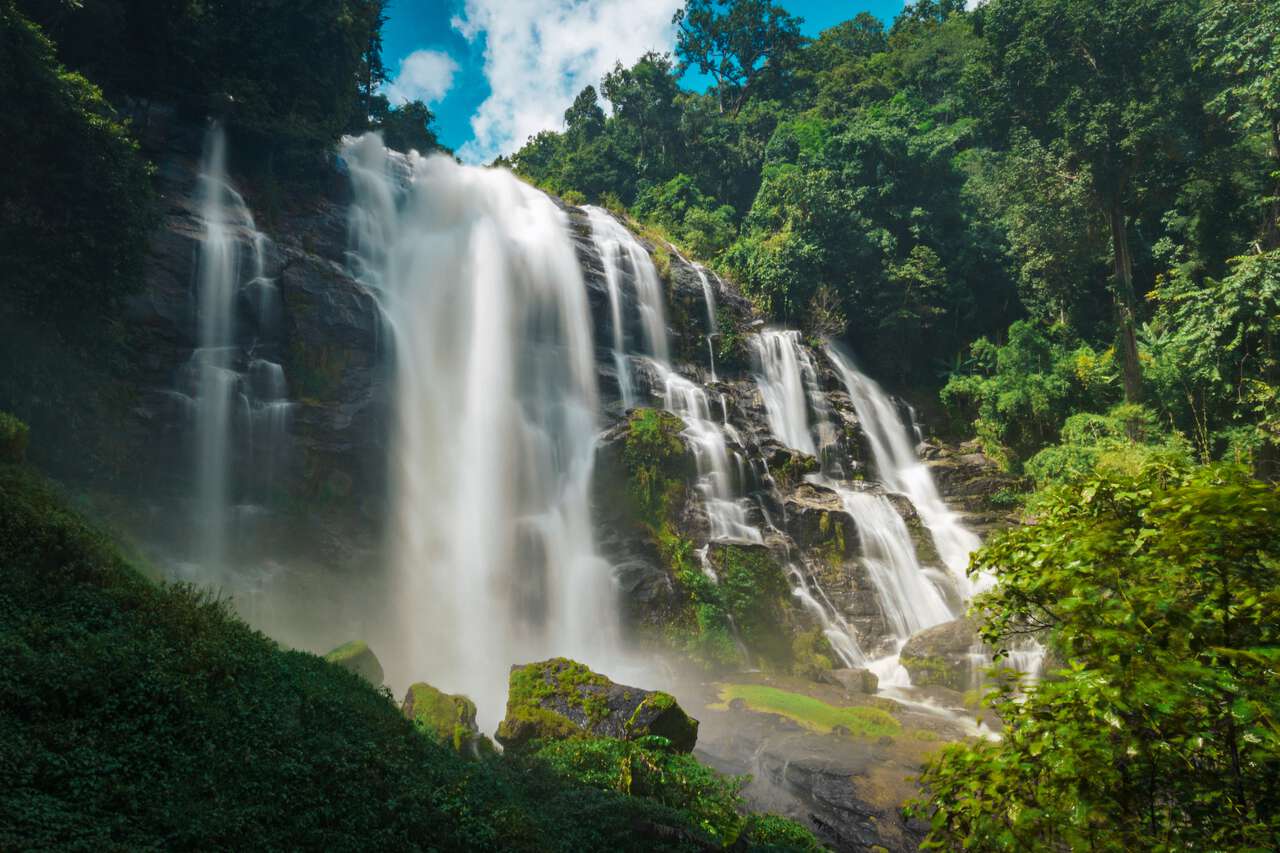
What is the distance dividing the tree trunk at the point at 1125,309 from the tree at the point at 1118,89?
0.03m

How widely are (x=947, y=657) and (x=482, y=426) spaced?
43.9 feet

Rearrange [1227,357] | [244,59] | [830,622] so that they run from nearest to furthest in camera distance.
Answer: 1. [830,622]
2. [1227,357]
3. [244,59]

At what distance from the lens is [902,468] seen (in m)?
24.8

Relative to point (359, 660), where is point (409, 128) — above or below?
above

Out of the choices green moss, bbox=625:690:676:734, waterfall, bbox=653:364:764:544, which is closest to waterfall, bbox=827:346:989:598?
waterfall, bbox=653:364:764:544

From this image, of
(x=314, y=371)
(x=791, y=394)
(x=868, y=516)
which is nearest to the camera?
(x=314, y=371)

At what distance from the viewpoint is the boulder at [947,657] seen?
13828mm

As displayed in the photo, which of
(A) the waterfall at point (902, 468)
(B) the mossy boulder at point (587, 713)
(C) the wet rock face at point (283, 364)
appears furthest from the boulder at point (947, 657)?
(C) the wet rock face at point (283, 364)

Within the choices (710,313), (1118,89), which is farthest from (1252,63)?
(710,313)

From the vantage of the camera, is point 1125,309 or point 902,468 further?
point 902,468

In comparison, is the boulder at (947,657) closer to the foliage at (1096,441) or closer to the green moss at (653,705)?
the foliage at (1096,441)

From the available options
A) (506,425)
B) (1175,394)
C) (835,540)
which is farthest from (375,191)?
(1175,394)

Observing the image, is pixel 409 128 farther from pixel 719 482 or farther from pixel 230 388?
pixel 719 482

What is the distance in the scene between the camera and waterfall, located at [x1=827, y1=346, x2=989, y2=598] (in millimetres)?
20109
